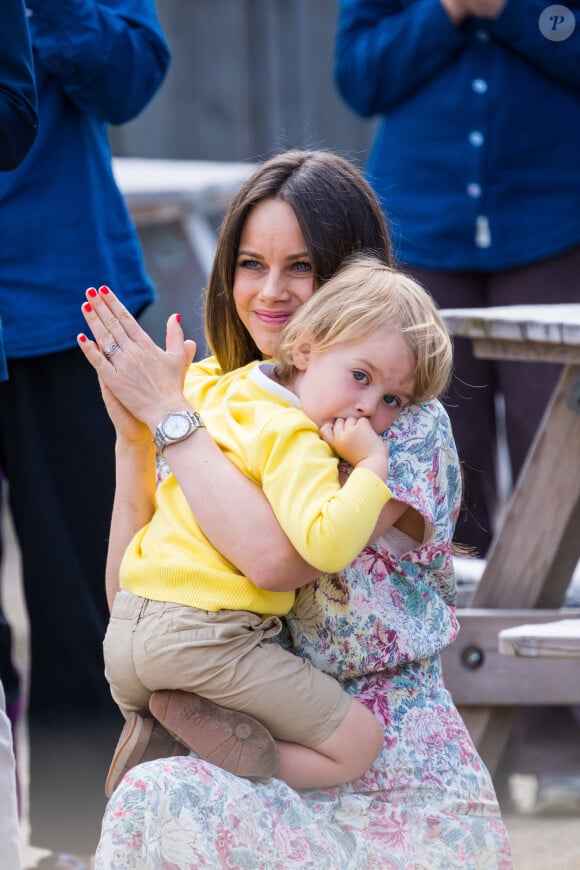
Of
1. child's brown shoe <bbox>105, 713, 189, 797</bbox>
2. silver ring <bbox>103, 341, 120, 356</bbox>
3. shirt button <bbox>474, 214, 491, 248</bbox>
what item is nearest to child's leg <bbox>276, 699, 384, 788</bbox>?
child's brown shoe <bbox>105, 713, 189, 797</bbox>

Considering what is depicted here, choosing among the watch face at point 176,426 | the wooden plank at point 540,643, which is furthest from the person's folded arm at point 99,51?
the wooden plank at point 540,643

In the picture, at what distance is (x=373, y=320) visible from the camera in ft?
5.76

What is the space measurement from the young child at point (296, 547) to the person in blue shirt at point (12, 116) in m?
0.14

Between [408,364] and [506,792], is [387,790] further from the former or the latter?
[506,792]

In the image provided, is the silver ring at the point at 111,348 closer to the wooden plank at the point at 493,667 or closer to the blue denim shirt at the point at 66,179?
the blue denim shirt at the point at 66,179

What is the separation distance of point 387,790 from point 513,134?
61.7 inches

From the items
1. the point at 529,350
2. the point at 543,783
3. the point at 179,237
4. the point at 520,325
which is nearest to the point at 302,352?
the point at 520,325

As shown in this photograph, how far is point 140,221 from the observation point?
5.56m

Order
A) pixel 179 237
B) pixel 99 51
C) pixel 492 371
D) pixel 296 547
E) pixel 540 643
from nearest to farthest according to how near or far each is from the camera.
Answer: pixel 296 547 → pixel 540 643 → pixel 99 51 → pixel 492 371 → pixel 179 237

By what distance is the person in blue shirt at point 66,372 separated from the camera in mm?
2365

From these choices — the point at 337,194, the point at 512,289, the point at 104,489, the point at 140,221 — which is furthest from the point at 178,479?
the point at 140,221

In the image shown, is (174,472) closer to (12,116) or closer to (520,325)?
(12,116)

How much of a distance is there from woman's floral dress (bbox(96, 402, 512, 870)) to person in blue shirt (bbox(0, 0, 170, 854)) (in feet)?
2.59

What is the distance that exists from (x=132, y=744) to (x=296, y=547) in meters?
0.36
